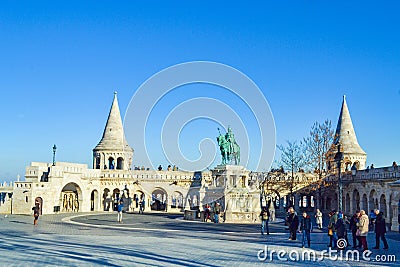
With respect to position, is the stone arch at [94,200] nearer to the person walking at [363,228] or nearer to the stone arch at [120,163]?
the stone arch at [120,163]

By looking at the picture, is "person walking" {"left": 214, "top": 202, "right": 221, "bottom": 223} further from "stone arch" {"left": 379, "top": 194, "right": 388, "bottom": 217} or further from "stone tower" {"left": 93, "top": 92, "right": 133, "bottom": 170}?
"stone tower" {"left": 93, "top": 92, "right": 133, "bottom": 170}

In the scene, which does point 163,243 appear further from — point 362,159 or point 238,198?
point 362,159

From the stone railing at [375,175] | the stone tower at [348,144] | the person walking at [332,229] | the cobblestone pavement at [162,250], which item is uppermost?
the stone tower at [348,144]

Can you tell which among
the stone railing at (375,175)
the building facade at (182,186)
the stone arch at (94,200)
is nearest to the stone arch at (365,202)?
the building facade at (182,186)

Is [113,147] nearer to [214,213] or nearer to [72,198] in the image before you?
[72,198]

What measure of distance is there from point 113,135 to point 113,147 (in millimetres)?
1084

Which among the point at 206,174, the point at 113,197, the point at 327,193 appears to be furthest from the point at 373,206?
the point at 113,197

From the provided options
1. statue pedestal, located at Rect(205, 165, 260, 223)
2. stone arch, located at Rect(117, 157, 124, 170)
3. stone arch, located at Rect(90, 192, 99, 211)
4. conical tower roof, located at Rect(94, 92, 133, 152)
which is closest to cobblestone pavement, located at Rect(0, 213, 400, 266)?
statue pedestal, located at Rect(205, 165, 260, 223)

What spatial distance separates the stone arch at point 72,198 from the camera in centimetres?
3378

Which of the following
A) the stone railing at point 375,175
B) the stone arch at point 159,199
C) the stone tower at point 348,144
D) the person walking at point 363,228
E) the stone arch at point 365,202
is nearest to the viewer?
the person walking at point 363,228

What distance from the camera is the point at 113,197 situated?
37250 millimetres

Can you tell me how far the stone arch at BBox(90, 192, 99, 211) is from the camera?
1422 inches

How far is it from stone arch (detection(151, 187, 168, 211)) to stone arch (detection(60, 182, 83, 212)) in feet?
19.7

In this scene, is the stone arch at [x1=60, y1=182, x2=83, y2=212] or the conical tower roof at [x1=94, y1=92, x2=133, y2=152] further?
the conical tower roof at [x1=94, y1=92, x2=133, y2=152]
